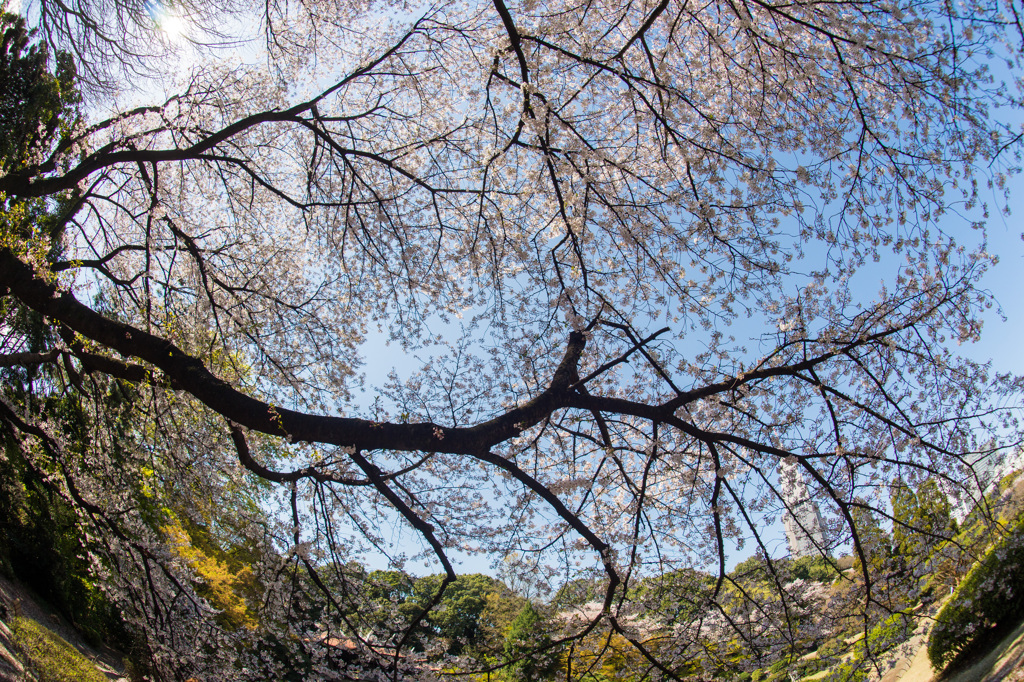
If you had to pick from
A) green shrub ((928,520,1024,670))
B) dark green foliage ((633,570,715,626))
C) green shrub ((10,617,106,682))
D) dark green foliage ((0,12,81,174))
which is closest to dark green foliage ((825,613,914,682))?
green shrub ((928,520,1024,670))

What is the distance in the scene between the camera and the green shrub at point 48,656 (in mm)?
5527

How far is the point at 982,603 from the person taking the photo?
6668 mm

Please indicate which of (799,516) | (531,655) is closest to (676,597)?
(799,516)

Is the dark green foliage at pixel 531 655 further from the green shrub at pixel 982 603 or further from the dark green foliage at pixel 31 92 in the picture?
the dark green foliage at pixel 31 92

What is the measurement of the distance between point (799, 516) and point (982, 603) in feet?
14.7

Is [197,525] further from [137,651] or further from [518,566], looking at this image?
[518,566]

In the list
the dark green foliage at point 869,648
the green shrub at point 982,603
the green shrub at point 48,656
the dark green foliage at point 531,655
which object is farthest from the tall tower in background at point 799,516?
the green shrub at point 48,656

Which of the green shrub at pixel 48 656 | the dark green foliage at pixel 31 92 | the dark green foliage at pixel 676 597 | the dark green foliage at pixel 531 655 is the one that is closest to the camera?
the dark green foliage at pixel 531 655

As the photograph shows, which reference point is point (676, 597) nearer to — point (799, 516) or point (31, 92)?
point (799, 516)

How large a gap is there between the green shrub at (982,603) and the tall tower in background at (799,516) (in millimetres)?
3403

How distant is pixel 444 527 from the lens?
451 cm

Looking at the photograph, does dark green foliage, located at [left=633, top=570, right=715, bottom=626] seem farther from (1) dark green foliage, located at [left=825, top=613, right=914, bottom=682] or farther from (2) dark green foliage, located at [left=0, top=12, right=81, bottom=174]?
(2) dark green foliage, located at [left=0, top=12, right=81, bottom=174]

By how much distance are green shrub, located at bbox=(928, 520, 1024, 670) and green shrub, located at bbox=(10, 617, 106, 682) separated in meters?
9.91

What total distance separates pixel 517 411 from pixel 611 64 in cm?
248
